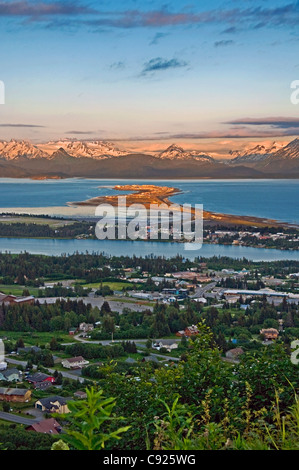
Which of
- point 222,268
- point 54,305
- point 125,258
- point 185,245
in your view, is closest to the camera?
point 54,305

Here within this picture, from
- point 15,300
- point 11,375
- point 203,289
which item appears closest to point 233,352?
point 11,375

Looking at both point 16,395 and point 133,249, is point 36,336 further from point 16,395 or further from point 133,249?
point 133,249

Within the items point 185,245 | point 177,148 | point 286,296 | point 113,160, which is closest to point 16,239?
point 185,245

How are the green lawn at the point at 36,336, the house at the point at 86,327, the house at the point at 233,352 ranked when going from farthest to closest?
1. the house at the point at 86,327
2. the green lawn at the point at 36,336
3. the house at the point at 233,352

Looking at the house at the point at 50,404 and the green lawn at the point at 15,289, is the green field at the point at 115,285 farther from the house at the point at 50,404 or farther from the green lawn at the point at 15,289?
the house at the point at 50,404

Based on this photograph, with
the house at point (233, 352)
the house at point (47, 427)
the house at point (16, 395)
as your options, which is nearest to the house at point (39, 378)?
the house at point (16, 395)

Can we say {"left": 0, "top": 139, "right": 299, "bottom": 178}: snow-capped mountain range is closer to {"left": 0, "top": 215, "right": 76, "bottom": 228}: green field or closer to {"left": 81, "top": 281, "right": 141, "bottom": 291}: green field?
{"left": 0, "top": 215, "right": 76, "bottom": 228}: green field

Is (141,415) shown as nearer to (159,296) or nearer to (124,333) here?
(124,333)
